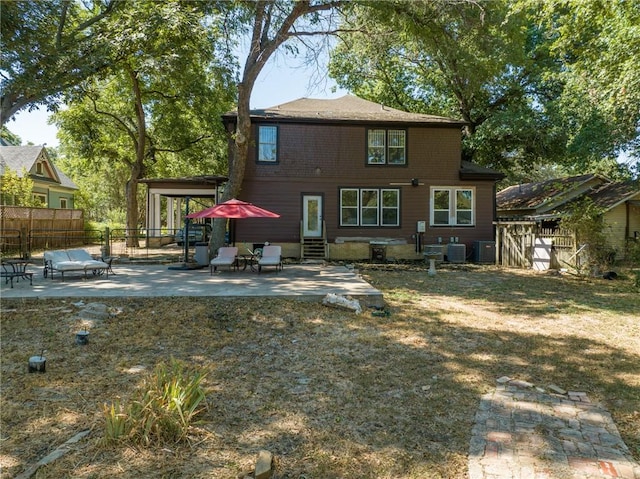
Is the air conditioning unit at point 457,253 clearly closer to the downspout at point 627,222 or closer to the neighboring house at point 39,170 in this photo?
the downspout at point 627,222

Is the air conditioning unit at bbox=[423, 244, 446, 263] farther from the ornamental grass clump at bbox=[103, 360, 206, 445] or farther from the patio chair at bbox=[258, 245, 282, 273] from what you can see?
→ the ornamental grass clump at bbox=[103, 360, 206, 445]

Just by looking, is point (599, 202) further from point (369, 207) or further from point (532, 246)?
point (369, 207)

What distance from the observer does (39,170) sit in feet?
87.4

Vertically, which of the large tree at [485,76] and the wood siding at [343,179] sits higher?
the large tree at [485,76]

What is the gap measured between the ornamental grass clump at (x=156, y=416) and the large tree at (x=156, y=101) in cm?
1218

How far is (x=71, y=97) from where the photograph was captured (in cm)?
1305

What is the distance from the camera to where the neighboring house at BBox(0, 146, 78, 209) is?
2533cm

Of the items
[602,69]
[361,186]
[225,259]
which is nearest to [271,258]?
[225,259]

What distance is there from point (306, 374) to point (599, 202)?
20741 mm

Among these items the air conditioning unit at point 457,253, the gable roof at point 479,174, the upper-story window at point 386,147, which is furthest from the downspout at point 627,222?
the upper-story window at point 386,147

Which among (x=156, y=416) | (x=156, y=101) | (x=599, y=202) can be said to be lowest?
(x=156, y=416)

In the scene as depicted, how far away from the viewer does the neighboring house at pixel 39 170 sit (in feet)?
83.1

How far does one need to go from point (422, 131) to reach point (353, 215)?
4.62 metres

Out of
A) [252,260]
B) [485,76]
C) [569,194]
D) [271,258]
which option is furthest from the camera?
[569,194]
